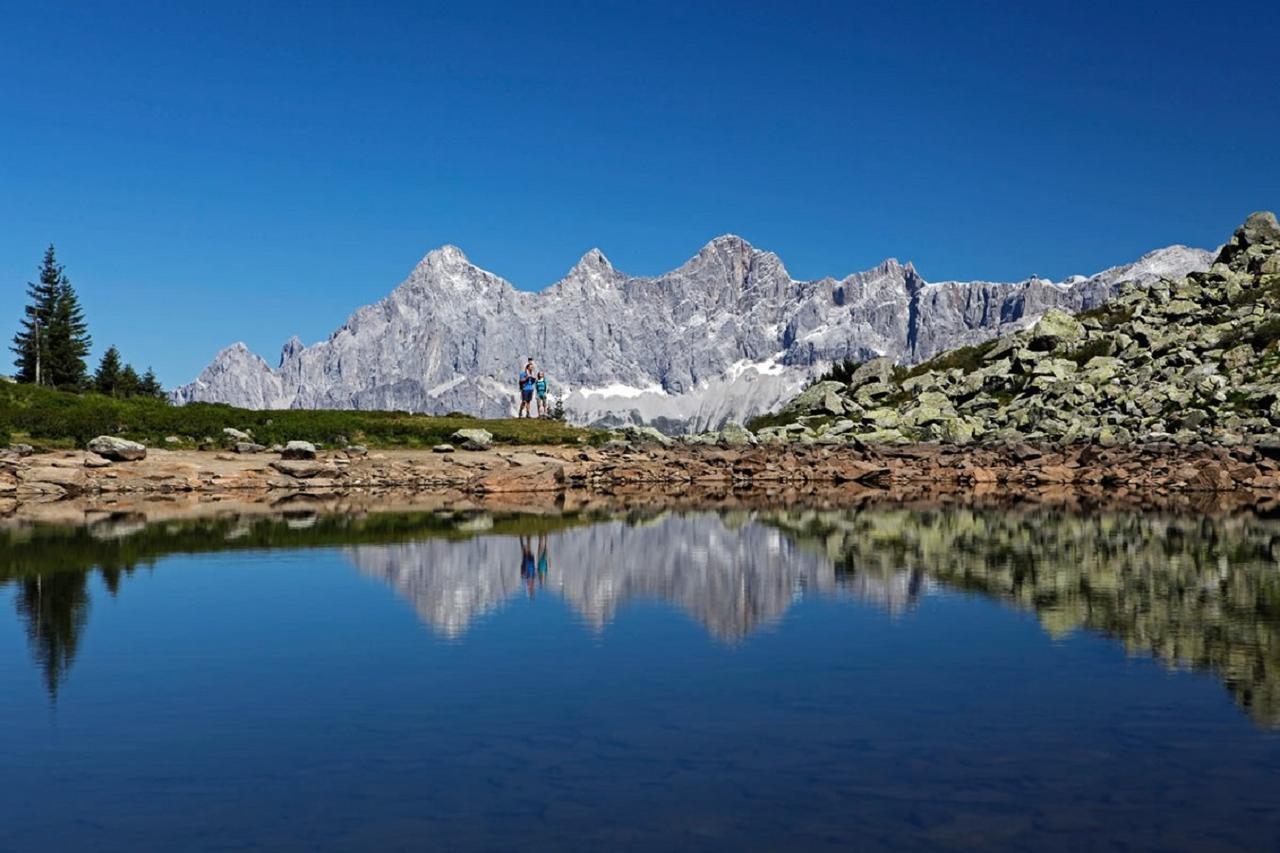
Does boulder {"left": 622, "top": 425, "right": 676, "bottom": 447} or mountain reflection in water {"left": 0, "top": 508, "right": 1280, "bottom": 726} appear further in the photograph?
boulder {"left": 622, "top": 425, "right": 676, "bottom": 447}

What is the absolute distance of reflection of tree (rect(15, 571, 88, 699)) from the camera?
68.6 feet

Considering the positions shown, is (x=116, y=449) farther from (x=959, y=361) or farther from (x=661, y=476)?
(x=959, y=361)

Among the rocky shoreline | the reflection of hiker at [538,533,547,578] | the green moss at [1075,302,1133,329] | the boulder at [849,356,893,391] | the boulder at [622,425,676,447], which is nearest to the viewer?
the reflection of hiker at [538,533,547,578]

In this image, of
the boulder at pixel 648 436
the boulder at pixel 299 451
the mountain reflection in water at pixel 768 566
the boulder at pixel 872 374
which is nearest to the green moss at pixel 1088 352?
the boulder at pixel 872 374

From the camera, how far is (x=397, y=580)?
32.1 meters

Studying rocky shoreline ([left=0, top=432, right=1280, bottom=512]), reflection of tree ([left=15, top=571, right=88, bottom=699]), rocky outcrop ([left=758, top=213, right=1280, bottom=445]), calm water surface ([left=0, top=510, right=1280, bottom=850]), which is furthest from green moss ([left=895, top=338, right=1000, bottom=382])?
reflection of tree ([left=15, top=571, right=88, bottom=699])

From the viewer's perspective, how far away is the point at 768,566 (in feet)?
114

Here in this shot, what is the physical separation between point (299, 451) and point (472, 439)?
13.3 m

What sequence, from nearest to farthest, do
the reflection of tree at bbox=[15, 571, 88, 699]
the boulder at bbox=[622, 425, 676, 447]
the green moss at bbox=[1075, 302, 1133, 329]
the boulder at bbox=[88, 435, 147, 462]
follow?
1. the reflection of tree at bbox=[15, 571, 88, 699]
2. the boulder at bbox=[88, 435, 147, 462]
3. the boulder at bbox=[622, 425, 676, 447]
4. the green moss at bbox=[1075, 302, 1133, 329]

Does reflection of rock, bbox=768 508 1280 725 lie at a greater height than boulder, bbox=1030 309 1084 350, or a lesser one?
lesser

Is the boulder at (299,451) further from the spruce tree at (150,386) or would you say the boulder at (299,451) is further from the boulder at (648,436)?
the spruce tree at (150,386)

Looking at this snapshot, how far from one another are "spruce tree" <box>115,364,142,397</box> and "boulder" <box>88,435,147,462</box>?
9057 centimetres

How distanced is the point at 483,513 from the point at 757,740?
42527 mm

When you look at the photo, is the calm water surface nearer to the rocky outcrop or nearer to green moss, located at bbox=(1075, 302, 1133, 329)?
the rocky outcrop
